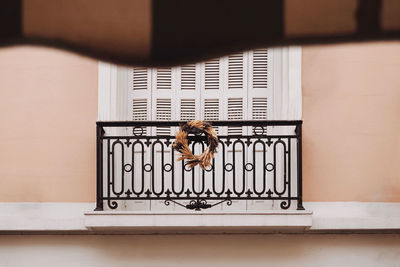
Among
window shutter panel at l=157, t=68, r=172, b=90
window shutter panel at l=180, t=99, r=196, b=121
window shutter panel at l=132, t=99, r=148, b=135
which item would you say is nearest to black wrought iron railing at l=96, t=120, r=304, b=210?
window shutter panel at l=132, t=99, r=148, b=135

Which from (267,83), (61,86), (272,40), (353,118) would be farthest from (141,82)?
(272,40)

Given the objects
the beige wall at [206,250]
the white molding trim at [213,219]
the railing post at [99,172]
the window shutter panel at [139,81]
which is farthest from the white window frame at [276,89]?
the beige wall at [206,250]

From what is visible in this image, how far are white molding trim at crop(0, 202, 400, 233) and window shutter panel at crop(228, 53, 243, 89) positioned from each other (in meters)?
1.94

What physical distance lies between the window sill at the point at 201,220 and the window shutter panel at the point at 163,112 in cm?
142

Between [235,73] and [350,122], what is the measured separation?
174cm

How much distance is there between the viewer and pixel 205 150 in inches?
266

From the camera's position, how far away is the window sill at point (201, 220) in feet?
21.9

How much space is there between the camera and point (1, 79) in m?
7.39

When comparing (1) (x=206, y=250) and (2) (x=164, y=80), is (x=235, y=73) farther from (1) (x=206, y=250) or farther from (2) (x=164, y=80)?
(1) (x=206, y=250)

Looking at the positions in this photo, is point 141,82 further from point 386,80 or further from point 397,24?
point 397,24

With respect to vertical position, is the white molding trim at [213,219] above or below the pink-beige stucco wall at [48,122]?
below

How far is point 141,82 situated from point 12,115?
1820mm

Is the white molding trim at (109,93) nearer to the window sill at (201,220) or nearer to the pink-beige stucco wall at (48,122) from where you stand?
the pink-beige stucco wall at (48,122)

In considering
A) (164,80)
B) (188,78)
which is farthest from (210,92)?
(164,80)
